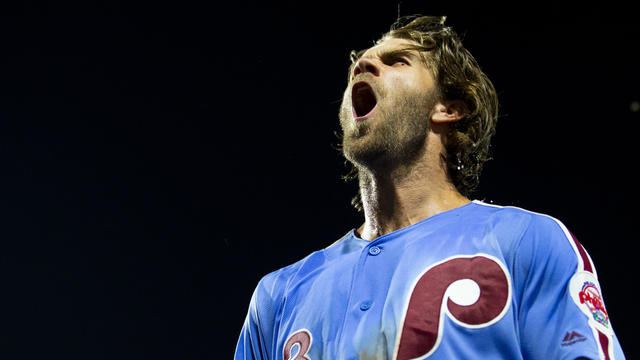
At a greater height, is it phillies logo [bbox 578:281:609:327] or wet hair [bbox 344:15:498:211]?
wet hair [bbox 344:15:498:211]

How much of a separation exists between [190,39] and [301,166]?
807mm

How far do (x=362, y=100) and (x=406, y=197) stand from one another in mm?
259

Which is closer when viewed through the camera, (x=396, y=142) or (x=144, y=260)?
(x=396, y=142)

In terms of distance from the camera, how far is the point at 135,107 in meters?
2.74

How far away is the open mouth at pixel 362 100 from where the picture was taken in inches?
48.2

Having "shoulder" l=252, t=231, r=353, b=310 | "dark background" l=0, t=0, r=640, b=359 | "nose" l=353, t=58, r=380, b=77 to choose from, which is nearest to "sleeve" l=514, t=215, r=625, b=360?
"shoulder" l=252, t=231, r=353, b=310

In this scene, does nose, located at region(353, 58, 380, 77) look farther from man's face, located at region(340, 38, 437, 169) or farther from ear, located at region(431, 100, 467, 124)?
ear, located at region(431, 100, 467, 124)

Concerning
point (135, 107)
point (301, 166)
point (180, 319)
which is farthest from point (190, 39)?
point (180, 319)

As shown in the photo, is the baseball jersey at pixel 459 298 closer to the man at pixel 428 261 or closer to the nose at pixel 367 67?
the man at pixel 428 261

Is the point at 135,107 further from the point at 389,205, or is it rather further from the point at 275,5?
the point at 389,205

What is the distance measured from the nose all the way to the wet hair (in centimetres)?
13

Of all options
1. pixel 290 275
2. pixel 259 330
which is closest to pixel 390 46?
pixel 290 275

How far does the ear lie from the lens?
1195 mm

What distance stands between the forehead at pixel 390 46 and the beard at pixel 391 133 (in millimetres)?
111
